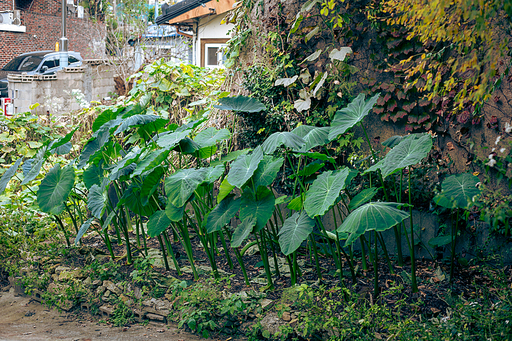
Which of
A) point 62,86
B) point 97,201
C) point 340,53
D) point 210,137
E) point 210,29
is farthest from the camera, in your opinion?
point 210,29

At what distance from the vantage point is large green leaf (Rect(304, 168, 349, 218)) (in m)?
2.59

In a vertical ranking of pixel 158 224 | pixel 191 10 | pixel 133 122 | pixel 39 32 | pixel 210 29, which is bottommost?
pixel 158 224

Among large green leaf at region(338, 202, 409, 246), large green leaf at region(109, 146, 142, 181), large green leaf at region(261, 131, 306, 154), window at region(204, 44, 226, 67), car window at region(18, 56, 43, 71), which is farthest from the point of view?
car window at region(18, 56, 43, 71)

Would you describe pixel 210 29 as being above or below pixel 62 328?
above

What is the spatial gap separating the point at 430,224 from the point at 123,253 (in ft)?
9.52

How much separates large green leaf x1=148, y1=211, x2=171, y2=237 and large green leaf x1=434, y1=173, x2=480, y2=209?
6.70 ft

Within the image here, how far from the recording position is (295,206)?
3.08m

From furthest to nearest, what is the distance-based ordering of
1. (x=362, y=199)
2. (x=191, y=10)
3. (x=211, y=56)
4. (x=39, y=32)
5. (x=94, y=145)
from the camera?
(x=39, y=32) → (x=211, y=56) → (x=191, y=10) → (x=94, y=145) → (x=362, y=199)

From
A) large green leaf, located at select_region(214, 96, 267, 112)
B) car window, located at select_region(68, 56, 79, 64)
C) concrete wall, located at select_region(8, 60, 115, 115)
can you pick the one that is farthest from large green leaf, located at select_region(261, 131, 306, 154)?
car window, located at select_region(68, 56, 79, 64)

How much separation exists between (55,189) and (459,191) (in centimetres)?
326

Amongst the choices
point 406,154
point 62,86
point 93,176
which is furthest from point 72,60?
point 406,154

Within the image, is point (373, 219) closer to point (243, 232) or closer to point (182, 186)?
point (243, 232)

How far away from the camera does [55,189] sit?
11.6ft

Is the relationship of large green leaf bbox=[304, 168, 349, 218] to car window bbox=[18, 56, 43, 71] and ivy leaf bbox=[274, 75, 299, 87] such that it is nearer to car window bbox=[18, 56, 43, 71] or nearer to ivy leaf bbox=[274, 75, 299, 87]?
ivy leaf bbox=[274, 75, 299, 87]
